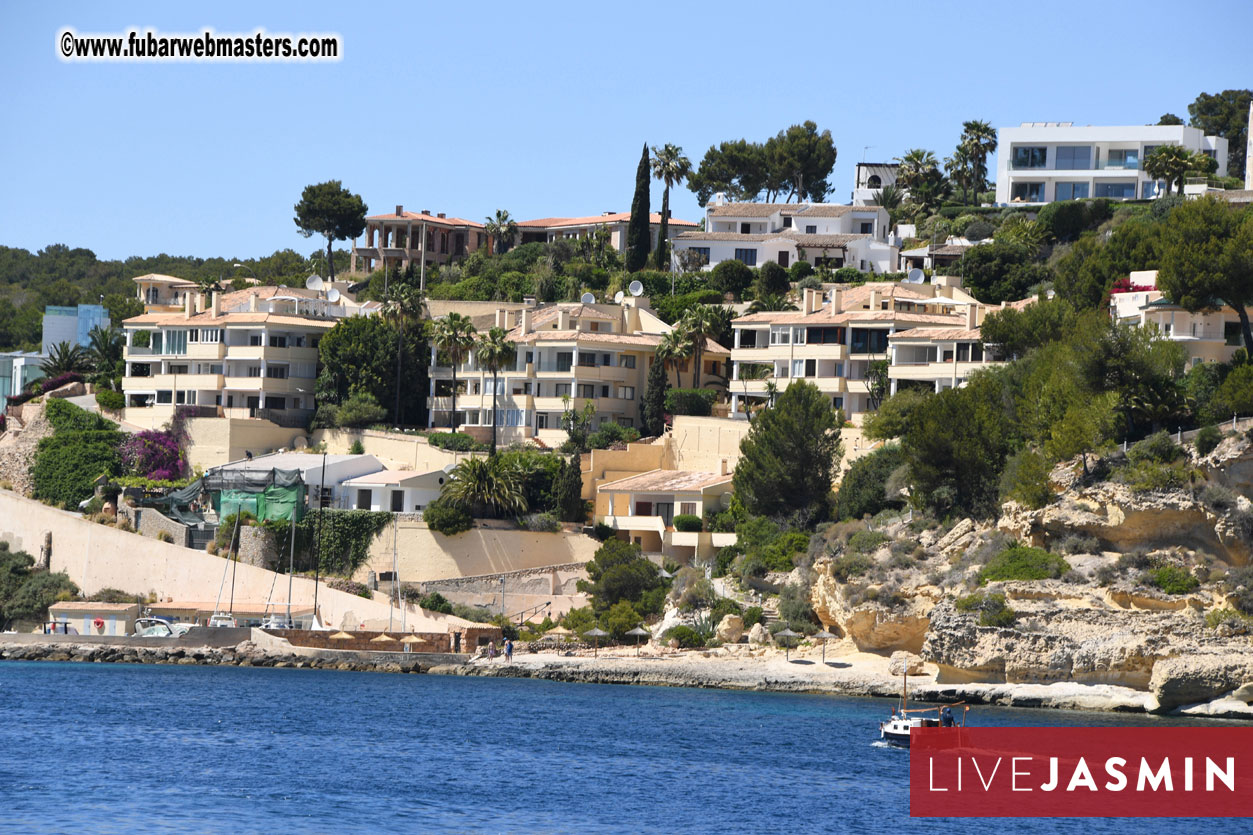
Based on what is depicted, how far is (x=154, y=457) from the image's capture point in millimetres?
A: 86625

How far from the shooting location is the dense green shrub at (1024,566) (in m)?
60.4

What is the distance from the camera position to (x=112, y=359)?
3954 inches

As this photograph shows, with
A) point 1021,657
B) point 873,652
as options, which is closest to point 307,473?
point 873,652

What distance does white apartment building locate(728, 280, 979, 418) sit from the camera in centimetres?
8462

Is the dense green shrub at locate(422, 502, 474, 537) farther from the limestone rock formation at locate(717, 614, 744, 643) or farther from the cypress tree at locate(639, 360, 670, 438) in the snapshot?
the cypress tree at locate(639, 360, 670, 438)

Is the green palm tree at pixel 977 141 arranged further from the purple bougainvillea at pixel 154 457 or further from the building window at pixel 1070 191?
the purple bougainvillea at pixel 154 457

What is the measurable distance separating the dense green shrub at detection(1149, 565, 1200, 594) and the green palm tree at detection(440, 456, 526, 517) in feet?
92.4

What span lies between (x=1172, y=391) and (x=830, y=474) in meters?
15.4

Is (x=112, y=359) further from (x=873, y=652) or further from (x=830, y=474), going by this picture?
(x=873, y=652)

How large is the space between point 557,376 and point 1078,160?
40.7 metres

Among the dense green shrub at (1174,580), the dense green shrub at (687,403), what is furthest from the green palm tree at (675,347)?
the dense green shrub at (1174,580)

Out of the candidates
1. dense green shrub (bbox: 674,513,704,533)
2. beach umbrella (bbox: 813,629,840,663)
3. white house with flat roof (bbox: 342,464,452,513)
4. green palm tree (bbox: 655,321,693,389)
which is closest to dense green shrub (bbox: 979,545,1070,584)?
beach umbrella (bbox: 813,629,840,663)

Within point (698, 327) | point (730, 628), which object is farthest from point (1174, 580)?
point (698, 327)

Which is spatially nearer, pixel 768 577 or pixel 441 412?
pixel 768 577
